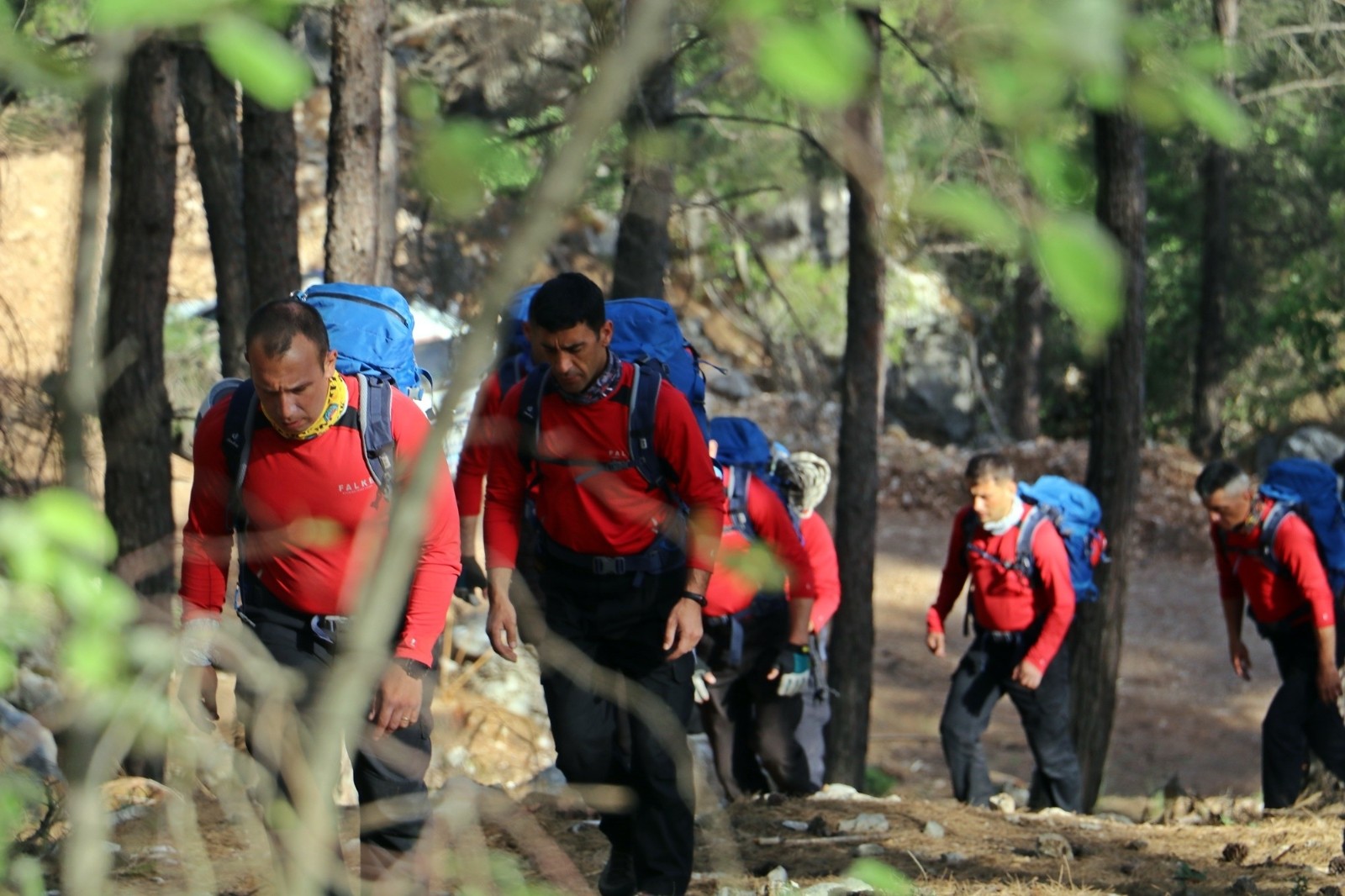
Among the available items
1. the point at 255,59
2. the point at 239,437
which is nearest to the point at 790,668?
the point at 239,437

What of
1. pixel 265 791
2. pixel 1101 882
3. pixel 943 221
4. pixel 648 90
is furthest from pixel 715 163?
pixel 943 221

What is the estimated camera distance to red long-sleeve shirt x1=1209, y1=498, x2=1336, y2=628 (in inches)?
285

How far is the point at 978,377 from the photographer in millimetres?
29266

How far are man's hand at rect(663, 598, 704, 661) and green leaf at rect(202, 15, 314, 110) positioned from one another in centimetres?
314

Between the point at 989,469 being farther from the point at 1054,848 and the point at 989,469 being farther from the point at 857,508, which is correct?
the point at 857,508

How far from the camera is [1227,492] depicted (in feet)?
24.0

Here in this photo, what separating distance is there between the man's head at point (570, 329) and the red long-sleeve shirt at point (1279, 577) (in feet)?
13.9

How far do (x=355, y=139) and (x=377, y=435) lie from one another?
3119 millimetres

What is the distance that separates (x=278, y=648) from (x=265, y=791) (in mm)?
1122

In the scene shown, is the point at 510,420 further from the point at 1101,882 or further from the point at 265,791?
the point at 1101,882

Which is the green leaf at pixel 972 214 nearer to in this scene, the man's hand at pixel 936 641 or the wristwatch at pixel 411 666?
the wristwatch at pixel 411 666

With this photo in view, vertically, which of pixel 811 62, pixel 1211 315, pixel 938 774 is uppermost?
pixel 1211 315

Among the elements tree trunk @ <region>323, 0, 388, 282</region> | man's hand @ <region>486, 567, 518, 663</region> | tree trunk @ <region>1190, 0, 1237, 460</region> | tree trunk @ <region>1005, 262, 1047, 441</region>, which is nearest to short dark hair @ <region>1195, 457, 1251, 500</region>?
man's hand @ <region>486, 567, 518, 663</region>

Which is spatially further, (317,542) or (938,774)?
(938,774)
